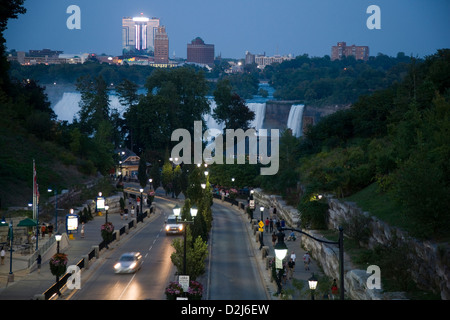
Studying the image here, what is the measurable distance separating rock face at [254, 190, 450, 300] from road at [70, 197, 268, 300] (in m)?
3.70

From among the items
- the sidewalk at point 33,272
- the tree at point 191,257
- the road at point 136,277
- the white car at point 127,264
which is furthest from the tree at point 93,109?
the tree at point 191,257

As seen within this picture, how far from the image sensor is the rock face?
22016 millimetres

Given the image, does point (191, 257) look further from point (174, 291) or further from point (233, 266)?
point (233, 266)

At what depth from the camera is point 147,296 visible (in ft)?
95.9

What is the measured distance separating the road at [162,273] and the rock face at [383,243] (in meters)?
3.70

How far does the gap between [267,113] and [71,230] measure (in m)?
126

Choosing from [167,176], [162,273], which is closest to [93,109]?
[167,176]

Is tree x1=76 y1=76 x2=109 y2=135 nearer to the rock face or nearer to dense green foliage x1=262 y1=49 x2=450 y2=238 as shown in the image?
dense green foliage x1=262 y1=49 x2=450 y2=238

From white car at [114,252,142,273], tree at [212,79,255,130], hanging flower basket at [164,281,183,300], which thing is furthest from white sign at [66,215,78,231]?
tree at [212,79,255,130]

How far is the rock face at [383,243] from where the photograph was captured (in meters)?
22.0
